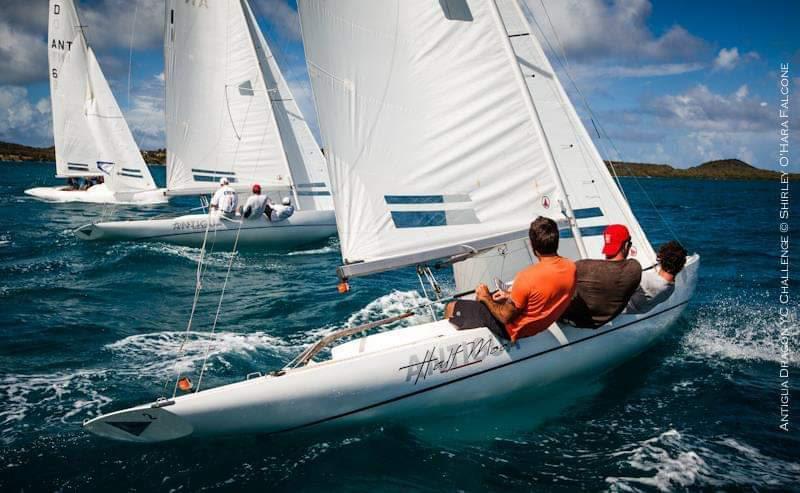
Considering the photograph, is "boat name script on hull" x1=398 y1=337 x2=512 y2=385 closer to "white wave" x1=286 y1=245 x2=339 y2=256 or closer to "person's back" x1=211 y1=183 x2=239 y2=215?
"white wave" x1=286 y1=245 x2=339 y2=256

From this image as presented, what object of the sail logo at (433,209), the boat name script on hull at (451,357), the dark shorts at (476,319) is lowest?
the boat name script on hull at (451,357)

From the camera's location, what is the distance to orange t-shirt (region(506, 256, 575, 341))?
4773 millimetres

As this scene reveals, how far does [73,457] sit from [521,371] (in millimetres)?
4166

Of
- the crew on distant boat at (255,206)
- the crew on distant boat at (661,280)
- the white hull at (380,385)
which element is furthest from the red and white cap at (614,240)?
the crew on distant boat at (255,206)

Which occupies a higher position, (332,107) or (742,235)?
(332,107)

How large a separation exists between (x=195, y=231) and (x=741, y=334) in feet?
42.2

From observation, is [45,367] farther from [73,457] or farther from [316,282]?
[316,282]

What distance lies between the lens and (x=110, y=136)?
77.4 ft

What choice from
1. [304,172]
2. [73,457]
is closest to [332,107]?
[73,457]

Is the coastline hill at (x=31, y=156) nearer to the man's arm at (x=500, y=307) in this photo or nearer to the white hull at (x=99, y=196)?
the white hull at (x=99, y=196)

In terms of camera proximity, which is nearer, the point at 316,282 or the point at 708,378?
the point at 708,378

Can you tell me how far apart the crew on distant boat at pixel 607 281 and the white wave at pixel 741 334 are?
9.61 feet

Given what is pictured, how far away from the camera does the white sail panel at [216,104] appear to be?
15008mm

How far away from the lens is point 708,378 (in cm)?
670
